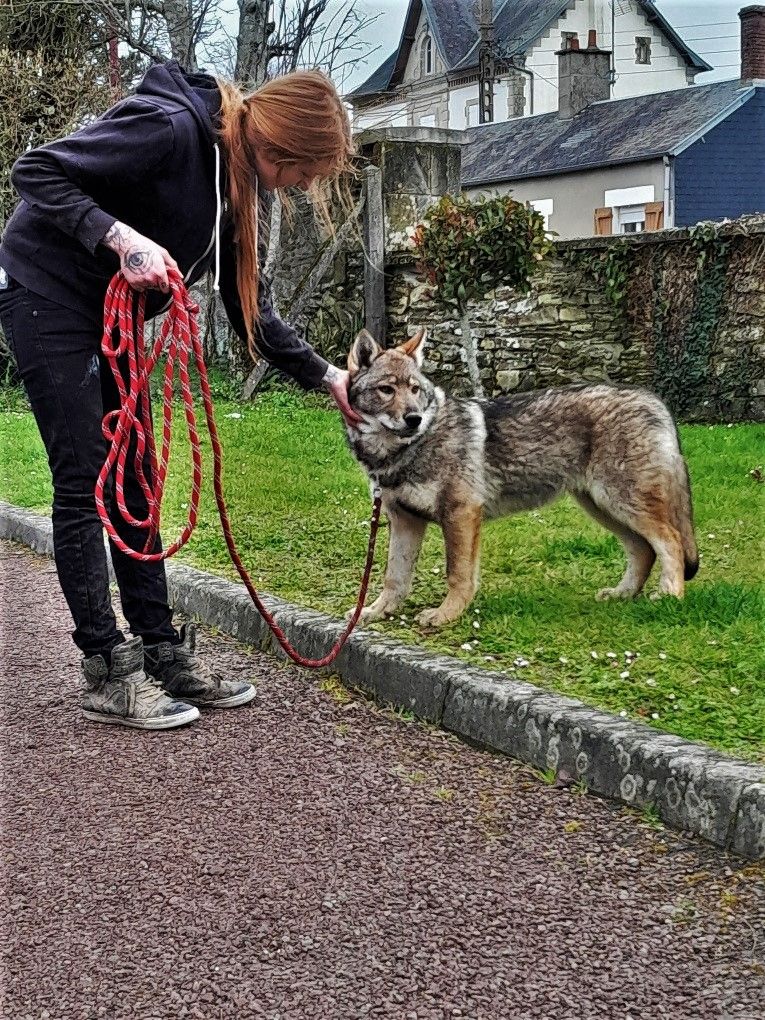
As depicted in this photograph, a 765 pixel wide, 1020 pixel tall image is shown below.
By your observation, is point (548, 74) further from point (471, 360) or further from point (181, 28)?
point (471, 360)

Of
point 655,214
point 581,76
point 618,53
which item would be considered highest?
point 618,53

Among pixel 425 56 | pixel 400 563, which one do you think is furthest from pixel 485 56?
pixel 400 563

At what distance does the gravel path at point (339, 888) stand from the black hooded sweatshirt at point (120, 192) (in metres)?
1.63

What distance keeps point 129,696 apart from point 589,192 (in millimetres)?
26934

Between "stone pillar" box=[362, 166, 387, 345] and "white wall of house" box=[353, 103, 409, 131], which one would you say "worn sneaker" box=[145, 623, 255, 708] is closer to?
"stone pillar" box=[362, 166, 387, 345]

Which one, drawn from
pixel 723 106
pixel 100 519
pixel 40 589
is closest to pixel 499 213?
pixel 40 589

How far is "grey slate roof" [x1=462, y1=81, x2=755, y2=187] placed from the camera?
27891 mm

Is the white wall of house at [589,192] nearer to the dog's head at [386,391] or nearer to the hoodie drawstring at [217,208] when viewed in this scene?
the dog's head at [386,391]

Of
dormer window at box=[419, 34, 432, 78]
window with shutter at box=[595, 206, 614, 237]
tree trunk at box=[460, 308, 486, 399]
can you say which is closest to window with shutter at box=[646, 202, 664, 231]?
window with shutter at box=[595, 206, 614, 237]

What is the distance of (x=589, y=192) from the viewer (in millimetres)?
29188

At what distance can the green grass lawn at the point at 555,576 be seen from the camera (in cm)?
411

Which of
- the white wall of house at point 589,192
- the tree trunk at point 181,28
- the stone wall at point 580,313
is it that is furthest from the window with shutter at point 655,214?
the stone wall at point 580,313

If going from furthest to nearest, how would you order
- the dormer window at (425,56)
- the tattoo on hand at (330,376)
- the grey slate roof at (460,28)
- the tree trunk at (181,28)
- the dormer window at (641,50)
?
the dormer window at (641,50) → the tree trunk at (181,28) → the dormer window at (425,56) → the grey slate roof at (460,28) → the tattoo on hand at (330,376)

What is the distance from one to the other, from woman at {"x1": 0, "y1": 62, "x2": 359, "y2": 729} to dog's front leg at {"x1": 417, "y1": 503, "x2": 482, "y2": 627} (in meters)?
1.28
